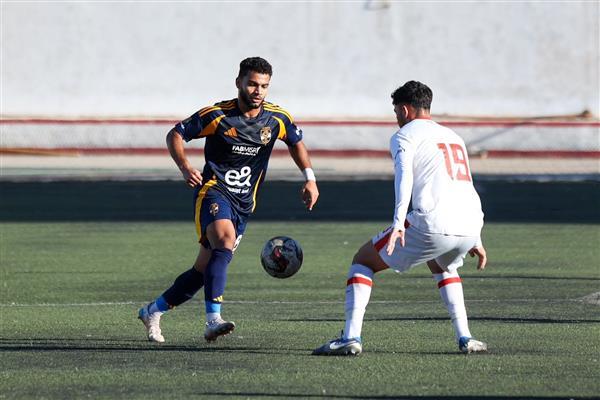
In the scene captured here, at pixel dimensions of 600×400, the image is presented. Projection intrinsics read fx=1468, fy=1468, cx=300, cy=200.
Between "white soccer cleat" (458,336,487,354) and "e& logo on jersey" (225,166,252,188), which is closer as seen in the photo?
"white soccer cleat" (458,336,487,354)

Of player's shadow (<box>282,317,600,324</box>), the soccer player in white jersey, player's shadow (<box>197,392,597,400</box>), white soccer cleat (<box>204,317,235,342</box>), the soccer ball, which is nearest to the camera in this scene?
player's shadow (<box>197,392,597,400</box>)

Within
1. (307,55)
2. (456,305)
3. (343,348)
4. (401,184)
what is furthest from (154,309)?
(307,55)

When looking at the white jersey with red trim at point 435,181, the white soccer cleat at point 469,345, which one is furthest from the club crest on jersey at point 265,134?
the white soccer cleat at point 469,345

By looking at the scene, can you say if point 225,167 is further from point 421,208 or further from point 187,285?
point 421,208

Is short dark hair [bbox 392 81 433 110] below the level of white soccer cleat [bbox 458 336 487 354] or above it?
above

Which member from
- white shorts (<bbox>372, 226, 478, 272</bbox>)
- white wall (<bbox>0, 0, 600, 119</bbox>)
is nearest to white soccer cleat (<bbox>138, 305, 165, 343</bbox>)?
white shorts (<bbox>372, 226, 478, 272</bbox>)

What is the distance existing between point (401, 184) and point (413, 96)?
2.35ft

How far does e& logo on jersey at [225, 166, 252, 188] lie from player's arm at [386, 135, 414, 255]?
5.92ft

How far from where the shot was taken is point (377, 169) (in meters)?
39.4

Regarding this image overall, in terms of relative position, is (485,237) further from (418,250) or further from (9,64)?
(9,64)

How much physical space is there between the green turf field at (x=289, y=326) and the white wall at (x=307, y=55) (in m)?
26.1

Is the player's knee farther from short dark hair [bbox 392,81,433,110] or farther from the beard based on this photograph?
the beard

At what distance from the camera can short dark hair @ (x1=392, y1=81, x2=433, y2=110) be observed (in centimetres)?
962

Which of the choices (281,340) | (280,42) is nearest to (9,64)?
(280,42)
